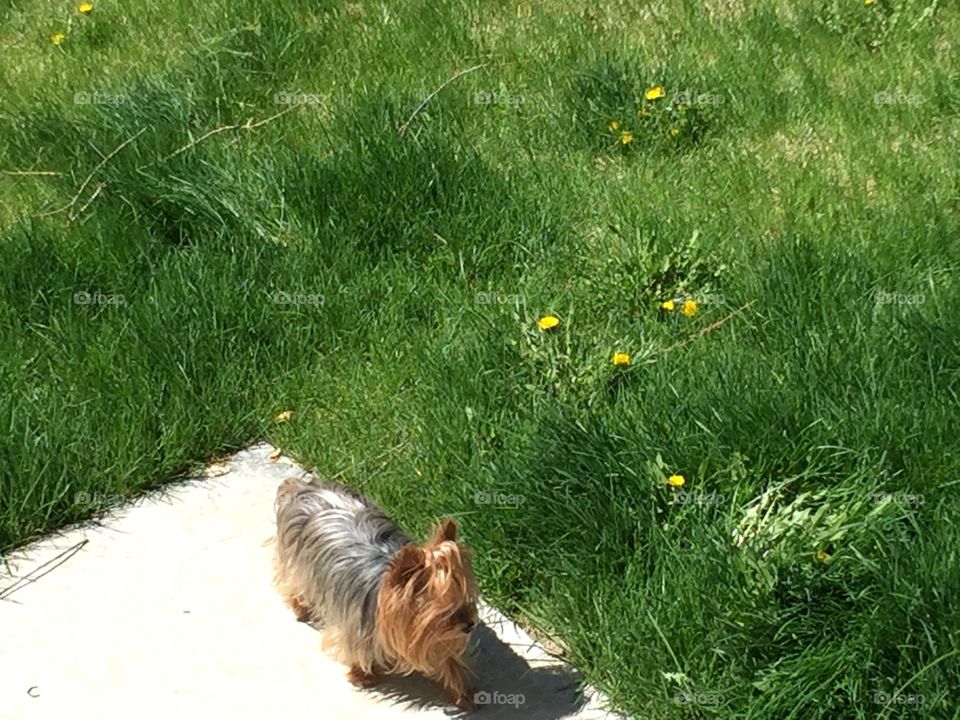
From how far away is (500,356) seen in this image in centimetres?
455

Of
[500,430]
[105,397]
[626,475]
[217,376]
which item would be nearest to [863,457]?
[626,475]

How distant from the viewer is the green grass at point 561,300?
3492 mm

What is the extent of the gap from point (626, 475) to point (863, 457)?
0.71 m

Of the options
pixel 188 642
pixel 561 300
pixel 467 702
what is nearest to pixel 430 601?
pixel 467 702

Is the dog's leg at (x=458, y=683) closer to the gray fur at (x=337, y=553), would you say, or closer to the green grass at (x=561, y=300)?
the gray fur at (x=337, y=553)

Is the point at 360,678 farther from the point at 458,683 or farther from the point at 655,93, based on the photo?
the point at 655,93

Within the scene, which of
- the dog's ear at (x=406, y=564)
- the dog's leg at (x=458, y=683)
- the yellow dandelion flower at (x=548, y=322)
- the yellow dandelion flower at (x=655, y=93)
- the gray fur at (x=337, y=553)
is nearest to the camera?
the dog's ear at (x=406, y=564)

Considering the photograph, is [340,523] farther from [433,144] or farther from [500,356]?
[433,144]

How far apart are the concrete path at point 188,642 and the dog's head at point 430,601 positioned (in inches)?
13.0

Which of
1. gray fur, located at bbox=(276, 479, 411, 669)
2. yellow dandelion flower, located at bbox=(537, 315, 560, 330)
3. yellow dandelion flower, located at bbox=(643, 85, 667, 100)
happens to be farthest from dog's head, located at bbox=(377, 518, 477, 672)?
yellow dandelion flower, located at bbox=(643, 85, 667, 100)

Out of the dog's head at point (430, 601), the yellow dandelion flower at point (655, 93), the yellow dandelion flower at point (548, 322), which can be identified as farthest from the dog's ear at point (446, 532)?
the yellow dandelion flower at point (655, 93)

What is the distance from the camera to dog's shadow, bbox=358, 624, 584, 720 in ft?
11.6

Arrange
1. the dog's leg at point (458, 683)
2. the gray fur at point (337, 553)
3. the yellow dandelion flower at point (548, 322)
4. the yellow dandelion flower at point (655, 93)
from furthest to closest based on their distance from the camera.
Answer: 1. the yellow dandelion flower at point (655, 93)
2. the yellow dandelion flower at point (548, 322)
3. the gray fur at point (337, 553)
4. the dog's leg at point (458, 683)

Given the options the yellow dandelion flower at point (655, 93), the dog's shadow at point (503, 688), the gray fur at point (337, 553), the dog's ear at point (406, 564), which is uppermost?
the yellow dandelion flower at point (655, 93)
